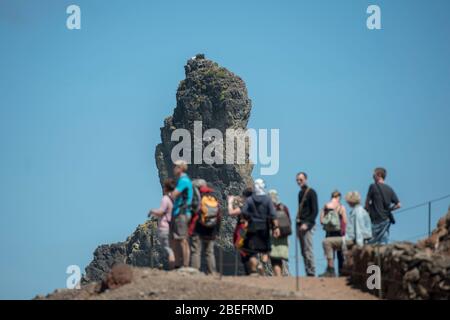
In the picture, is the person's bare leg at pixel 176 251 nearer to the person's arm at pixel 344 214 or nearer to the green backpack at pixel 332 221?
the green backpack at pixel 332 221

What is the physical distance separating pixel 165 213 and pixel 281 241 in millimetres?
2781

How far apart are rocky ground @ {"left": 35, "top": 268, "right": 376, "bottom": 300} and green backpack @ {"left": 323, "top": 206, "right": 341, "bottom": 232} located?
116cm

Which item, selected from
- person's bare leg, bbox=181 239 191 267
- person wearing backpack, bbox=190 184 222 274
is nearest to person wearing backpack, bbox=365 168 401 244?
person wearing backpack, bbox=190 184 222 274

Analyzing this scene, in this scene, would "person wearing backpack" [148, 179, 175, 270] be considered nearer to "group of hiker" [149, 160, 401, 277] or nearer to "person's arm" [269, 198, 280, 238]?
"group of hiker" [149, 160, 401, 277]

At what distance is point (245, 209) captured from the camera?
89.1 feet

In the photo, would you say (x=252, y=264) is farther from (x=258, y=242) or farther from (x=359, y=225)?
(x=359, y=225)

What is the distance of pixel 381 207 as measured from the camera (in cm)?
2811

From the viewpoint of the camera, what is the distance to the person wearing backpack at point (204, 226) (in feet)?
88.0

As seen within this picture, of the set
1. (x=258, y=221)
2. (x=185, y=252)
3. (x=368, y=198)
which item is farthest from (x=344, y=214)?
(x=185, y=252)

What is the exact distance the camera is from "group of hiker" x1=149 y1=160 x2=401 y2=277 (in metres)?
26.7

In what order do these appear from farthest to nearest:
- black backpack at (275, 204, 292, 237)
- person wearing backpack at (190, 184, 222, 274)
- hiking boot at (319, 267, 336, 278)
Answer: hiking boot at (319, 267, 336, 278) < black backpack at (275, 204, 292, 237) < person wearing backpack at (190, 184, 222, 274)

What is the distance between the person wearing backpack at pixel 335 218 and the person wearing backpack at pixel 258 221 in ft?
4.11
